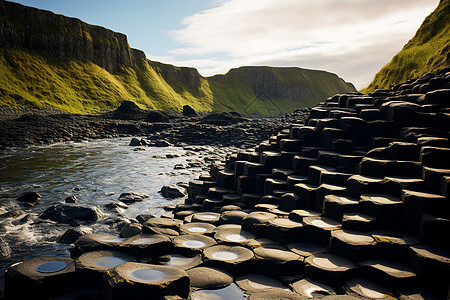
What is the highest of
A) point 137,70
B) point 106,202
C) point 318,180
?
point 137,70

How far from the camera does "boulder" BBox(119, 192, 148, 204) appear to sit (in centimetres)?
986

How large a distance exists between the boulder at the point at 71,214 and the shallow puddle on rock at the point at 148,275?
5.02m

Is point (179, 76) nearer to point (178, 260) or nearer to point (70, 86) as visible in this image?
point (70, 86)

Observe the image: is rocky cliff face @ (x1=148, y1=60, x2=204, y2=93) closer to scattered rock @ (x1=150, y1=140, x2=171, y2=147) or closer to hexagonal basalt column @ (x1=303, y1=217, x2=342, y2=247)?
scattered rock @ (x1=150, y1=140, x2=171, y2=147)

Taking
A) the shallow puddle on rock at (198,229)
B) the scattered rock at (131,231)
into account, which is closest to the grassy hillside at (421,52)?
the shallow puddle on rock at (198,229)

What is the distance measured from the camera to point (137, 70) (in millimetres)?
85375

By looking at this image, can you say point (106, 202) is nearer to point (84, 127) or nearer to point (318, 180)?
point (318, 180)

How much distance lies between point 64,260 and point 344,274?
13.7ft

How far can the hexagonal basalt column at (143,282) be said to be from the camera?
310 centimetres

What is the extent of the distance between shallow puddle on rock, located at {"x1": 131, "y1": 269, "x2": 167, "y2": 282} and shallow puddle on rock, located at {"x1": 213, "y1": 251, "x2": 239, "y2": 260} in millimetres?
1087

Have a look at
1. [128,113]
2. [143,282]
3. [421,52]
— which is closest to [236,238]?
[143,282]

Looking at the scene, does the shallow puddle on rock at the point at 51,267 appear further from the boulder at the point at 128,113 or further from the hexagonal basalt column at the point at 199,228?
the boulder at the point at 128,113

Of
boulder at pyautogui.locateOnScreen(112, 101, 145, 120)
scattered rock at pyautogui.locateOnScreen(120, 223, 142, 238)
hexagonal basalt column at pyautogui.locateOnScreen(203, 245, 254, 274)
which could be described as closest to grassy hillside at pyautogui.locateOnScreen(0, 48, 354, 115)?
boulder at pyautogui.locateOnScreen(112, 101, 145, 120)

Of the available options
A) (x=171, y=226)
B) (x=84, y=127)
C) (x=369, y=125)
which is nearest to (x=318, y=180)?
(x=369, y=125)
